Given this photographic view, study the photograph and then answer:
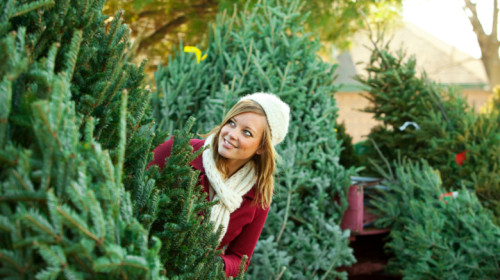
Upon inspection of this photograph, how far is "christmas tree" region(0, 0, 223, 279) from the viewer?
3.06 feet

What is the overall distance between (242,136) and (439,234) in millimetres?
2389

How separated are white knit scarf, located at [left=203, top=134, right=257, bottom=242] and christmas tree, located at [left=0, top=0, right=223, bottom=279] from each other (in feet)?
3.75

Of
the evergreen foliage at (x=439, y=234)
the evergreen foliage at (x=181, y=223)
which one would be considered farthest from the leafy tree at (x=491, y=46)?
the evergreen foliage at (x=181, y=223)

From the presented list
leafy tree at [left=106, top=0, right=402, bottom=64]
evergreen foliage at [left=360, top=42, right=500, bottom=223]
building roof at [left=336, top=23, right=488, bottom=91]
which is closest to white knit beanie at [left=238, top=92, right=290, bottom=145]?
evergreen foliage at [left=360, top=42, right=500, bottom=223]

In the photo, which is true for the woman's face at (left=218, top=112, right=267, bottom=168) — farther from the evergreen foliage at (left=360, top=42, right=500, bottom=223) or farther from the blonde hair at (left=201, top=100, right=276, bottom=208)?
the evergreen foliage at (left=360, top=42, right=500, bottom=223)

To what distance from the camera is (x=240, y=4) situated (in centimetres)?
732

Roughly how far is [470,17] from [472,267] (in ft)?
24.2

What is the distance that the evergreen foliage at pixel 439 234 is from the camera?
3.86m

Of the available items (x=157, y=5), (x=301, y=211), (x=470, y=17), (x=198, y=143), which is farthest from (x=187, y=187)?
(x=470, y=17)

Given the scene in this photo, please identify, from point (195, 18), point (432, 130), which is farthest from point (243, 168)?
point (195, 18)

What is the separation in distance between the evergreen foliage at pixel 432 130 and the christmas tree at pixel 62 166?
158 inches

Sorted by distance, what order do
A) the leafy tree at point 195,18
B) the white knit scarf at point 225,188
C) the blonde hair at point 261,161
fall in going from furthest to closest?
the leafy tree at point 195,18 → the blonde hair at point 261,161 → the white knit scarf at point 225,188

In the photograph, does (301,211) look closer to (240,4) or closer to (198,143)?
(198,143)

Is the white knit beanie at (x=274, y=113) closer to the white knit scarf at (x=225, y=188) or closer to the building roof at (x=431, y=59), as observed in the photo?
the white knit scarf at (x=225, y=188)
